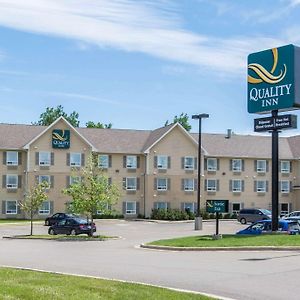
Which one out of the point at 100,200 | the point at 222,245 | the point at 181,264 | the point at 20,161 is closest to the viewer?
the point at 181,264

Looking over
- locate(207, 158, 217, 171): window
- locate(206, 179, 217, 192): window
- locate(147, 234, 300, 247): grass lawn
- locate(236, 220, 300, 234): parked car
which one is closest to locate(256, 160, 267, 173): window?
locate(207, 158, 217, 171): window

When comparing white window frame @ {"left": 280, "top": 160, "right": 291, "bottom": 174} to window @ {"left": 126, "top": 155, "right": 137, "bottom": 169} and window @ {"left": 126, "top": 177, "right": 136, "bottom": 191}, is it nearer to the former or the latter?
window @ {"left": 126, "top": 155, "right": 137, "bottom": 169}

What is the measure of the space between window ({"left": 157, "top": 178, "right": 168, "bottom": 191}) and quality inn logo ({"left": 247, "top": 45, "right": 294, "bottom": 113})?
35668 mm

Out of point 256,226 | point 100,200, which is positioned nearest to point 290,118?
point 256,226

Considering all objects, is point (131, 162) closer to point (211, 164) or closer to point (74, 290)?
point (211, 164)

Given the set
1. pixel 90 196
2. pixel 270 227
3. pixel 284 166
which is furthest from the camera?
pixel 284 166

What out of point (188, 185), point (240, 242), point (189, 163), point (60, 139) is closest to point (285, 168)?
point (189, 163)

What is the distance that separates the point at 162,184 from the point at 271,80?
122 feet

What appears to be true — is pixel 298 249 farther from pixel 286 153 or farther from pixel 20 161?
pixel 286 153

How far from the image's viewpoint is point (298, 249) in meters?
23.7

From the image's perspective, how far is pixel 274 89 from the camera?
3244 centimetres

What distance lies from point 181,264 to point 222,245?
6339 mm

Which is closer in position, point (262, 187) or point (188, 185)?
point (188, 185)

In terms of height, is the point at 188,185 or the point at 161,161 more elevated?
the point at 161,161
